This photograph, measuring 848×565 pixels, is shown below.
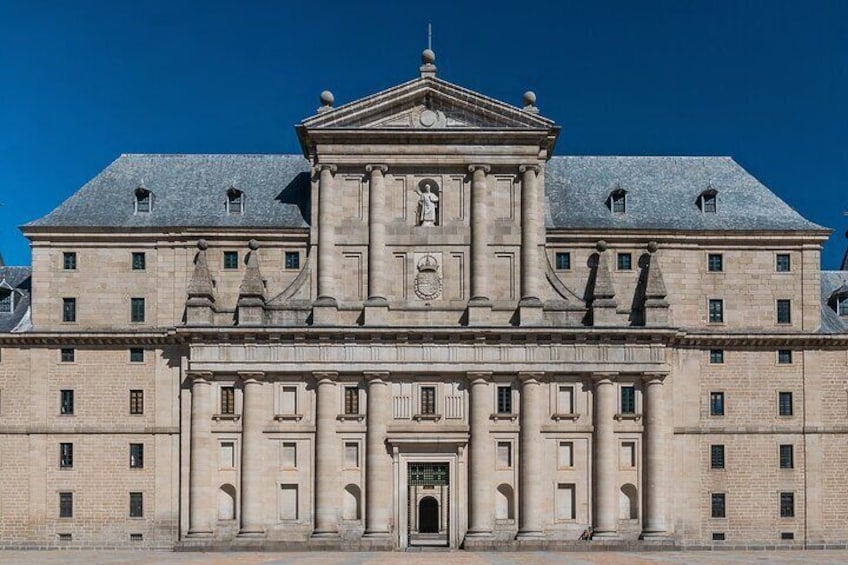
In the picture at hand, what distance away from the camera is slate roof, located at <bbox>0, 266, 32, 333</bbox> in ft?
191

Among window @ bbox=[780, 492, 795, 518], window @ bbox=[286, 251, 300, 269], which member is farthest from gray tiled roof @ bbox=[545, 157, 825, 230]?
window @ bbox=[780, 492, 795, 518]

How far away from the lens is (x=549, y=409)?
55.2 meters

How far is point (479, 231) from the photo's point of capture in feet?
184

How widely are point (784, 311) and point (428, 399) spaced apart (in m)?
18.6

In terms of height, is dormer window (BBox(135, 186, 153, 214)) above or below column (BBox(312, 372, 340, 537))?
above

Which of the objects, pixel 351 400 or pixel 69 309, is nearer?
pixel 351 400

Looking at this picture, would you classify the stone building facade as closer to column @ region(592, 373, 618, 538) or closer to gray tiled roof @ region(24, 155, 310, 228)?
column @ region(592, 373, 618, 538)

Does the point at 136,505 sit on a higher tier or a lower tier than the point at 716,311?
lower

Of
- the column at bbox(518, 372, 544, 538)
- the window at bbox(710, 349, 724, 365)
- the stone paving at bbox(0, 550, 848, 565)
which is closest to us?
the stone paving at bbox(0, 550, 848, 565)

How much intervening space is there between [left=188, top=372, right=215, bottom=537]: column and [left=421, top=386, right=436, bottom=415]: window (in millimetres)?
10093

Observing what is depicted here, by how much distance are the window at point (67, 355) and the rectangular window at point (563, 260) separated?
24.5 metres

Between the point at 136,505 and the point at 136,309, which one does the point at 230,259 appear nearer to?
the point at 136,309

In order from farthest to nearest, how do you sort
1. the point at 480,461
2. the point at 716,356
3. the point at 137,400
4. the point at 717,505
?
Result: the point at 716,356 < the point at 137,400 < the point at 717,505 < the point at 480,461

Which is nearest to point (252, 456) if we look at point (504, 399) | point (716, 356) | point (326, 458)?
point (326, 458)
